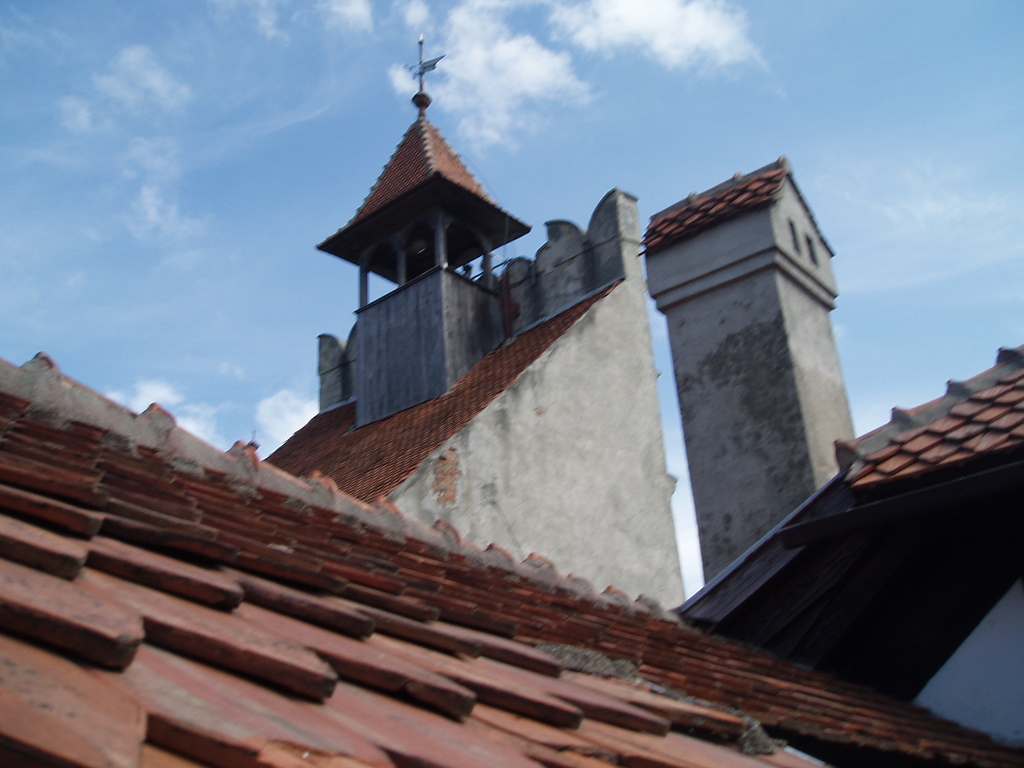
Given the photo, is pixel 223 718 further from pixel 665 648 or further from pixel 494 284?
pixel 494 284

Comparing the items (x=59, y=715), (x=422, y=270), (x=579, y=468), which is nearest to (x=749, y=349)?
(x=59, y=715)

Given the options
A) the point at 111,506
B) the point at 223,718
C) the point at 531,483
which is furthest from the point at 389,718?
the point at 531,483

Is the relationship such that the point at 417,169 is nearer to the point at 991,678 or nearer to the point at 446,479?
the point at 446,479

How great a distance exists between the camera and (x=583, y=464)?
11.5 meters

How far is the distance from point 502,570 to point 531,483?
642 cm

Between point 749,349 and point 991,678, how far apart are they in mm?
Result: 2351

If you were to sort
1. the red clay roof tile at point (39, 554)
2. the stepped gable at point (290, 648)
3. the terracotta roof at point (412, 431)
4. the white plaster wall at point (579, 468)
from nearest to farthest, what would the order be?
the stepped gable at point (290, 648)
the red clay roof tile at point (39, 554)
the white plaster wall at point (579, 468)
the terracotta roof at point (412, 431)

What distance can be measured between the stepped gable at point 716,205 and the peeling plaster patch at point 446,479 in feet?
12.9

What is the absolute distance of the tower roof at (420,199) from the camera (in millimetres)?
14148

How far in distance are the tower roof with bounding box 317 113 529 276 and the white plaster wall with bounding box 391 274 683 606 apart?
312 cm

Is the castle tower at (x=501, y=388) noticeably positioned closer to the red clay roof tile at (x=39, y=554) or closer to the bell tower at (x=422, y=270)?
the bell tower at (x=422, y=270)

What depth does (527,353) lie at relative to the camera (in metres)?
12.1

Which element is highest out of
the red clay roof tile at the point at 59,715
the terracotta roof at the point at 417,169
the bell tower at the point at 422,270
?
the terracotta roof at the point at 417,169

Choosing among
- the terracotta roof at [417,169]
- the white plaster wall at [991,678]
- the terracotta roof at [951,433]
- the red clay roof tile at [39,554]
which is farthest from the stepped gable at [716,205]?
the terracotta roof at [417,169]
